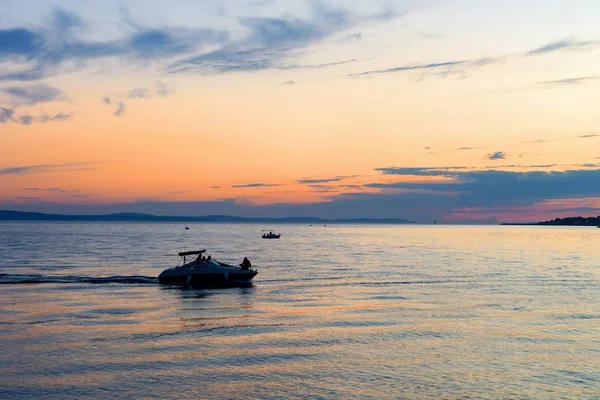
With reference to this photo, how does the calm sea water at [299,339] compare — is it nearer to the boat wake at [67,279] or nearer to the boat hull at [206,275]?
the boat wake at [67,279]

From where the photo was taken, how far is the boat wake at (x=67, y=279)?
61781mm

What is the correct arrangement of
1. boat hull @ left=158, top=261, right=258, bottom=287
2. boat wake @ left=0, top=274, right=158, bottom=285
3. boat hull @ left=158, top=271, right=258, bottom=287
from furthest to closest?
boat hull @ left=158, top=271, right=258, bottom=287 < boat hull @ left=158, top=261, right=258, bottom=287 < boat wake @ left=0, top=274, right=158, bottom=285

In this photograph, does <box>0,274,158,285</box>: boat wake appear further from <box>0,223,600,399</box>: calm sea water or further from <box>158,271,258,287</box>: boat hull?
<box>158,271,258,287</box>: boat hull

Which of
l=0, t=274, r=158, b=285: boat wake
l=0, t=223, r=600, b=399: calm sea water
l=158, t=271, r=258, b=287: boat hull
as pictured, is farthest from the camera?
l=158, t=271, r=258, b=287: boat hull

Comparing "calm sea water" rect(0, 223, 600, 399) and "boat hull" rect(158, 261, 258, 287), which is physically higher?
"boat hull" rect(158, 261, 258, 287)

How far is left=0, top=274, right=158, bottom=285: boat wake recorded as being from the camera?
61.8 m

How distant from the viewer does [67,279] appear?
64.6 m

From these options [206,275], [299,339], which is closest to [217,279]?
[206,275]

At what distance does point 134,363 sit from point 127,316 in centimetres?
1387

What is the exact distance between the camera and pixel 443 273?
7662 cm

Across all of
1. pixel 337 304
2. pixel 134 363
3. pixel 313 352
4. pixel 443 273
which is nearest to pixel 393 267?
pixel 443 273

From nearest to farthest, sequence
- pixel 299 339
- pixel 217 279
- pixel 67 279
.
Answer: pixel 299 339 < pixel 67 279 < pixel 217 279

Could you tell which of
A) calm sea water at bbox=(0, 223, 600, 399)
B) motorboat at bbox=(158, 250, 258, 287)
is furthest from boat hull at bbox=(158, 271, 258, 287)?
calm sea water at bbox=(0, 223, 600, 399)

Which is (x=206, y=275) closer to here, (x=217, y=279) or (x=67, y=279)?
(x=217, y=279)
